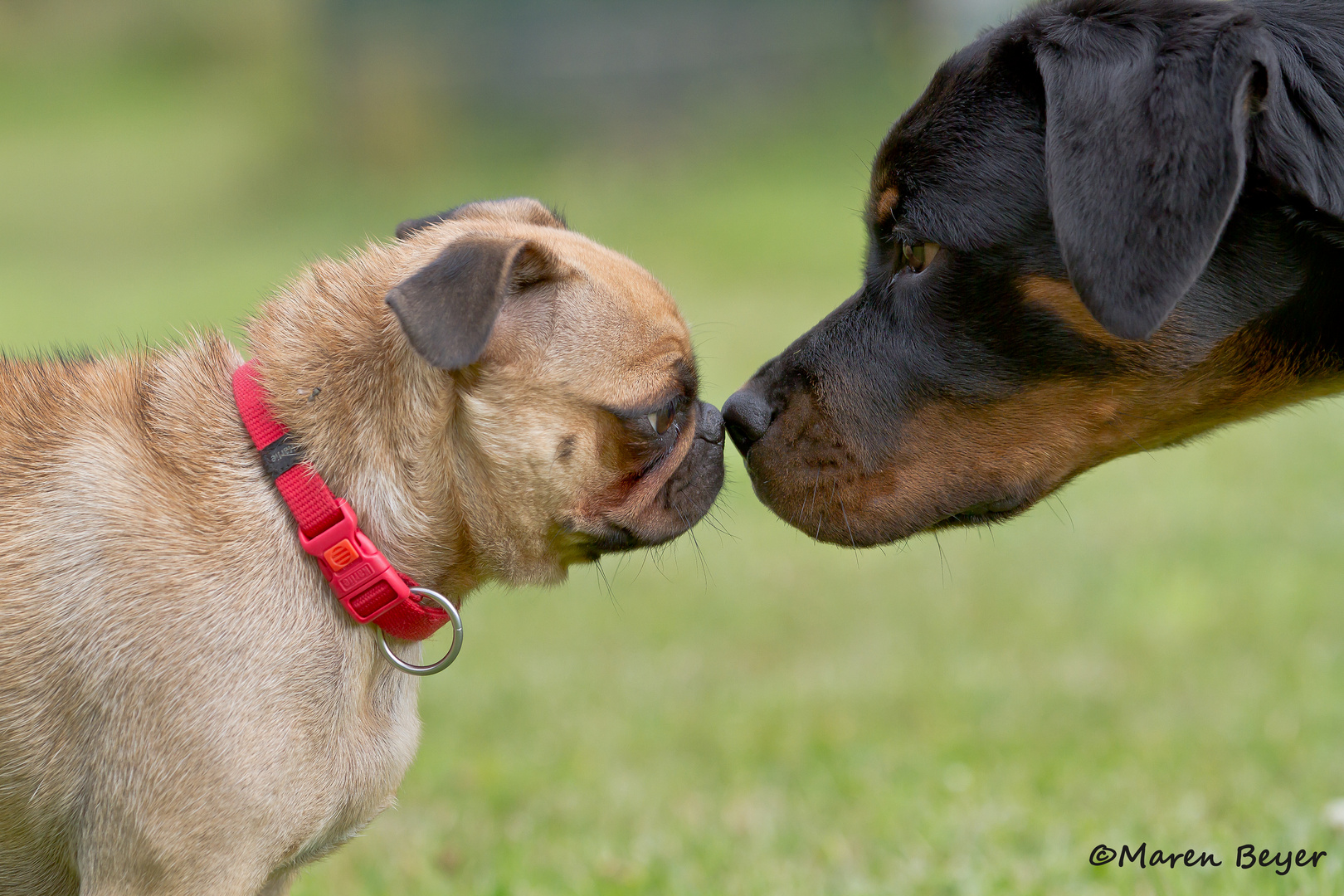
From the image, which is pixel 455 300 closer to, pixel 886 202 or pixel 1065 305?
pixel 886 202

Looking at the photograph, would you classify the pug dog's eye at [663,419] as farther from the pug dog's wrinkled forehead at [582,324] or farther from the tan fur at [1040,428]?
the tan fur at [1040,428]

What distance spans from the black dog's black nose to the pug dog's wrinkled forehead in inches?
13.8

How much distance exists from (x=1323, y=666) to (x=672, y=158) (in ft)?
68.3

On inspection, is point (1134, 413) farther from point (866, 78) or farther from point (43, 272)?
point (866, 78)

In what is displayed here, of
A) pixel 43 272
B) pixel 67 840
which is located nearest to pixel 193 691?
pixel 67 840

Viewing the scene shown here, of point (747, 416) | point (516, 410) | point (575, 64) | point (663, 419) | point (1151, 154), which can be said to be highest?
point (1151, 154)

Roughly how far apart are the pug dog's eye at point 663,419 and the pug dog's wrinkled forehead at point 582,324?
70mm

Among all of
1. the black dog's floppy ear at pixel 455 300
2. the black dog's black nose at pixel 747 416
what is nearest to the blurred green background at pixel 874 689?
the black dog's black nose at pixel 747 416

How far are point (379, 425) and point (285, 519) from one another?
0.38 meters

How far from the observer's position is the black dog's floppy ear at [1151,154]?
11.1ft

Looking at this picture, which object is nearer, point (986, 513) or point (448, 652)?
point (448, 652)

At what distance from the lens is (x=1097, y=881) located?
182 inches

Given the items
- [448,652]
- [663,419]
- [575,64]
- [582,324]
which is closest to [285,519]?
[448,652]

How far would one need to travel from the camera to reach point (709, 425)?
430 cm
